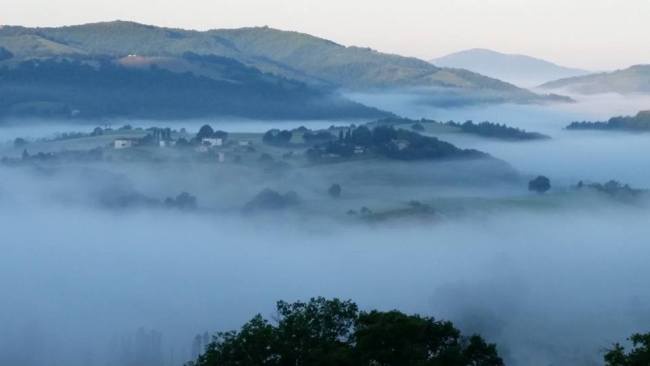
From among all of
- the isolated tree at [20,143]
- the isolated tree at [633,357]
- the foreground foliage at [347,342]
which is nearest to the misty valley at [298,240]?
the isolated tree at [20,143]

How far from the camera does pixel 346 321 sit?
86.1 ft

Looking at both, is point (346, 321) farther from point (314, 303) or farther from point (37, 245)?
point (37, 245)

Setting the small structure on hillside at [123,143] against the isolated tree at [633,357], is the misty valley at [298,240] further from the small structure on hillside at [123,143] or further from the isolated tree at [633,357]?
the isolated tree at [633,357]

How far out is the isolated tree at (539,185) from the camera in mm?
135625

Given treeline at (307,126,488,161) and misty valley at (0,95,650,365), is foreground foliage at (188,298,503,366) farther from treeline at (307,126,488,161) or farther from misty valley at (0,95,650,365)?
treeline at (307,126,488,161)

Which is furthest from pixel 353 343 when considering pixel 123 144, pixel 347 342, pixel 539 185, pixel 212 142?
pixel 212 142

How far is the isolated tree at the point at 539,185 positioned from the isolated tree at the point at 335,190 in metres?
28.1

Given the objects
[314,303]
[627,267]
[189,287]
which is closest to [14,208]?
[189,287]

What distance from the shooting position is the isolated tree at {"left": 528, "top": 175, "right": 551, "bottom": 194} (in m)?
136

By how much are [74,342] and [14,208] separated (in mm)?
65600

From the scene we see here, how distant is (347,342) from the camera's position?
24953 mm

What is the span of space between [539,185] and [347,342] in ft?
377

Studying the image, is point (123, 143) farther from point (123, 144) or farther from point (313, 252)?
point (313, 252)

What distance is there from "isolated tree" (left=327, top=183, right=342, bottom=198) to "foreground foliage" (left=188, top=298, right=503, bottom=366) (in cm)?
9348
